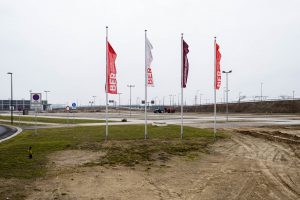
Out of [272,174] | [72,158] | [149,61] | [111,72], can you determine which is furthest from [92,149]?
[272,174]

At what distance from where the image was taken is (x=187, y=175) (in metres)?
10.5

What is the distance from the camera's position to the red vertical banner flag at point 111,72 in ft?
62.1

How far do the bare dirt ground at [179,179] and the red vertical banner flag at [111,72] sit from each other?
18.2 ft

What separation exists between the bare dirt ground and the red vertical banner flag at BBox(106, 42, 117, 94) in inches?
219

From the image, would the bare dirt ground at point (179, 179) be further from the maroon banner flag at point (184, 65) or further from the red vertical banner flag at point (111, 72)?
the maroon banner flag at point (184, 65)

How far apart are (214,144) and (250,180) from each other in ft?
27.8

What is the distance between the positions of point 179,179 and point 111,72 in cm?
1082

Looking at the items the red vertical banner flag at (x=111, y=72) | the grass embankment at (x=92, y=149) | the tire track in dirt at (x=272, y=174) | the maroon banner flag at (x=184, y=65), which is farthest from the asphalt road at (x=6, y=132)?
the tire track in dirt at (x=272, y=174)

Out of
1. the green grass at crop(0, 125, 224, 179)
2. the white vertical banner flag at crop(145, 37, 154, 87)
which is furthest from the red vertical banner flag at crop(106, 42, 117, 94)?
the green grass at crop(0, 125, 224, 179)

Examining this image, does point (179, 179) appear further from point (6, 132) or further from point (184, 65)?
point (6, 132)

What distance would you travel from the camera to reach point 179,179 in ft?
32.6

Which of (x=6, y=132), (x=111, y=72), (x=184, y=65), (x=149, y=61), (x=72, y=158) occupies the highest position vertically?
(x=149, y=61)

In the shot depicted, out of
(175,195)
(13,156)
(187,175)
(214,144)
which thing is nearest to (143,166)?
(187,175)

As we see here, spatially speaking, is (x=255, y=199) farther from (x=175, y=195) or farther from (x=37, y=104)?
(x=37, y=104)
